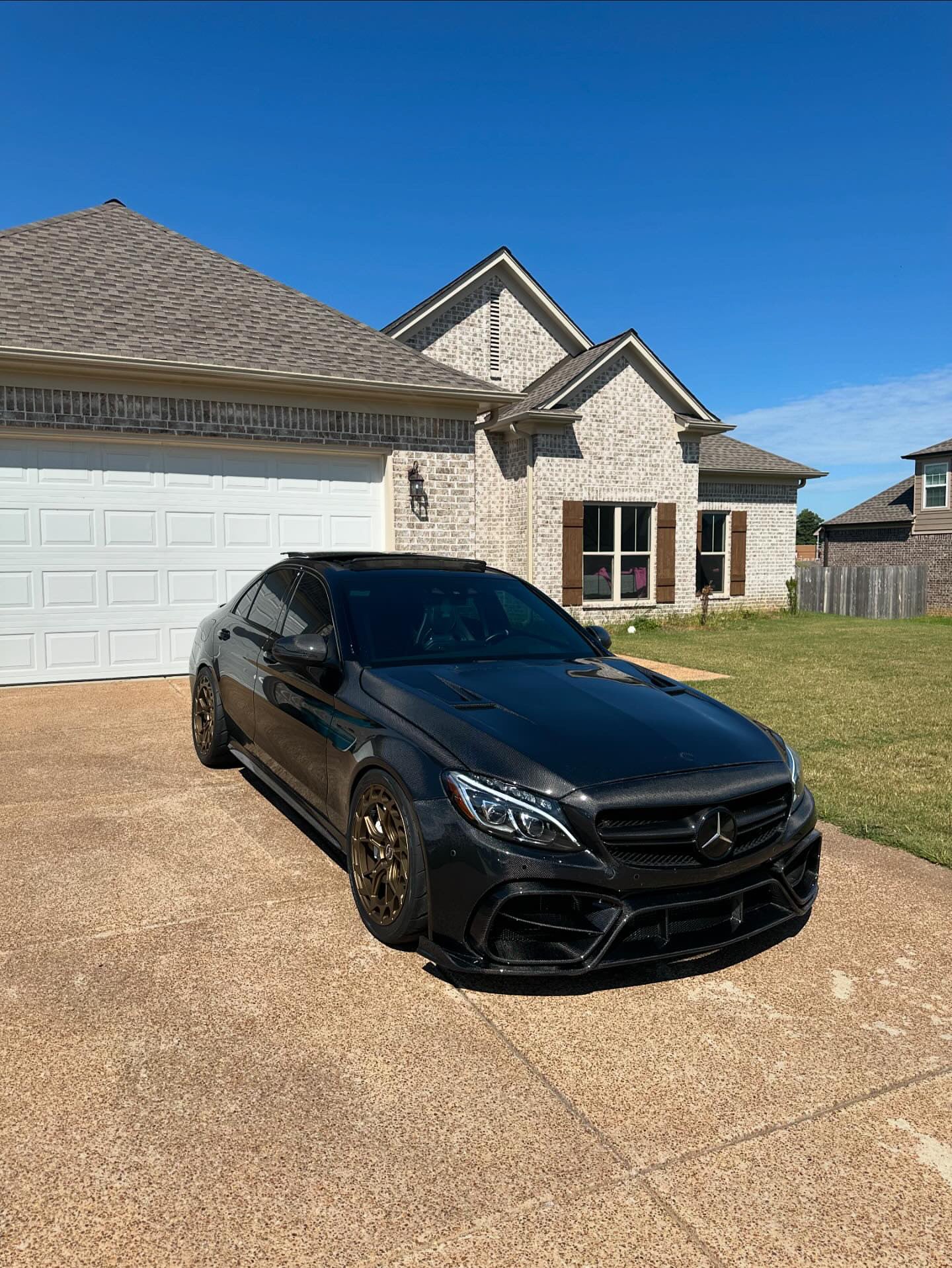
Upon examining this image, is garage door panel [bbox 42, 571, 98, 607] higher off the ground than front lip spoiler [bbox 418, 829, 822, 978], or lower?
higher

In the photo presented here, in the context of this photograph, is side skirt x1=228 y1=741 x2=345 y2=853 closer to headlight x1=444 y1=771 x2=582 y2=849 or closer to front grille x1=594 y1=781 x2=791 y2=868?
headlight x1=444 y1=771 x2=582 y2=849

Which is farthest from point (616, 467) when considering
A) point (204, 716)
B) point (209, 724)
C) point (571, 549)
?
point (209, 724)

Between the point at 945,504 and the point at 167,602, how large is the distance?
85.9 ft

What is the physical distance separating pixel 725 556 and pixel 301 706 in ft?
57.7

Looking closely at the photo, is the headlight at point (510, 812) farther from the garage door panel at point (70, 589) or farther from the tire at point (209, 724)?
the garage door panel at point (70, 589)

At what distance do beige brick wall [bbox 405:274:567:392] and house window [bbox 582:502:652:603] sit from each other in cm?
337

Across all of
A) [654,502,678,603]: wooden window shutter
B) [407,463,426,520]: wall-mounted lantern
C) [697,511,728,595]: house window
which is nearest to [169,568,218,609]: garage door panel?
[407,463,426,520]: wall-mounted lantern

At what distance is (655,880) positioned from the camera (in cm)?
288

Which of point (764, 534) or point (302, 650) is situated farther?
point (764, 534)

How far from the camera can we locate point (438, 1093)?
259 centimetres

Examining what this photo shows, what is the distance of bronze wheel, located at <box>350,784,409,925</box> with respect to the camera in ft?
10.8

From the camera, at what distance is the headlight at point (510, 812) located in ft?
9.52

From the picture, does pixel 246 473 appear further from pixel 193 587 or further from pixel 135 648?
pixel 135 648

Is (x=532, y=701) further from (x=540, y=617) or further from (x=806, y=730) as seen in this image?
(x=806, y=730)
